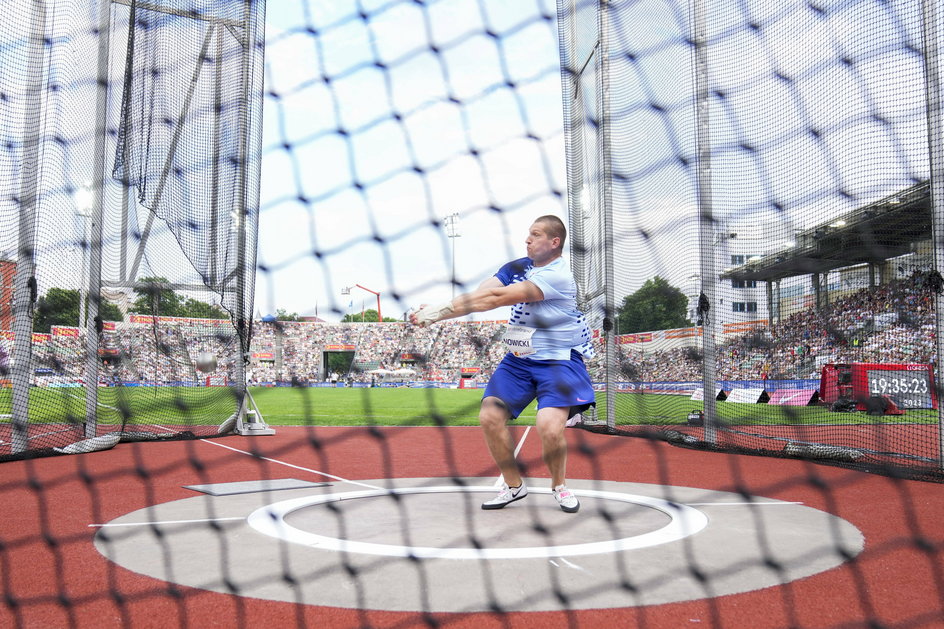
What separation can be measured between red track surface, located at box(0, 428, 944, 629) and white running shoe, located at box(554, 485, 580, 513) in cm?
28

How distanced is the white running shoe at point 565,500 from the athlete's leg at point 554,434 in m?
0.06

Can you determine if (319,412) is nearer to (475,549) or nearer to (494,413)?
(494,413)

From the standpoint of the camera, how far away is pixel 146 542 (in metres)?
3.28

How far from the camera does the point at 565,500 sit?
153 inches

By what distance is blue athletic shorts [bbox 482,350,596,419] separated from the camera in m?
3.81

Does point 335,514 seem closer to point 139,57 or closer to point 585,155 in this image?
point 139,57

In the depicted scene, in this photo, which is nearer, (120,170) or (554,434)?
(554,434)

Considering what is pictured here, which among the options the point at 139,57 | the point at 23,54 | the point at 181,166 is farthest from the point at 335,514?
the point at 23,54

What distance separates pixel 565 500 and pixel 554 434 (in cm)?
43

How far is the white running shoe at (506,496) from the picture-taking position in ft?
13.1

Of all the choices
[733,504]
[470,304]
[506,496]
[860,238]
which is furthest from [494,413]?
[860,238]

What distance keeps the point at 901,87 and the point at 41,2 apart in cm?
756

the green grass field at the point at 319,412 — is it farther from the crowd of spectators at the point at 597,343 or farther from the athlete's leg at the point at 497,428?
the athlete's leg at the point at 497,428

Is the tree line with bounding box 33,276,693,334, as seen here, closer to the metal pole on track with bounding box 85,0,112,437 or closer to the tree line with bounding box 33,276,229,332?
the tree line with bounding box 33,276,229,332
